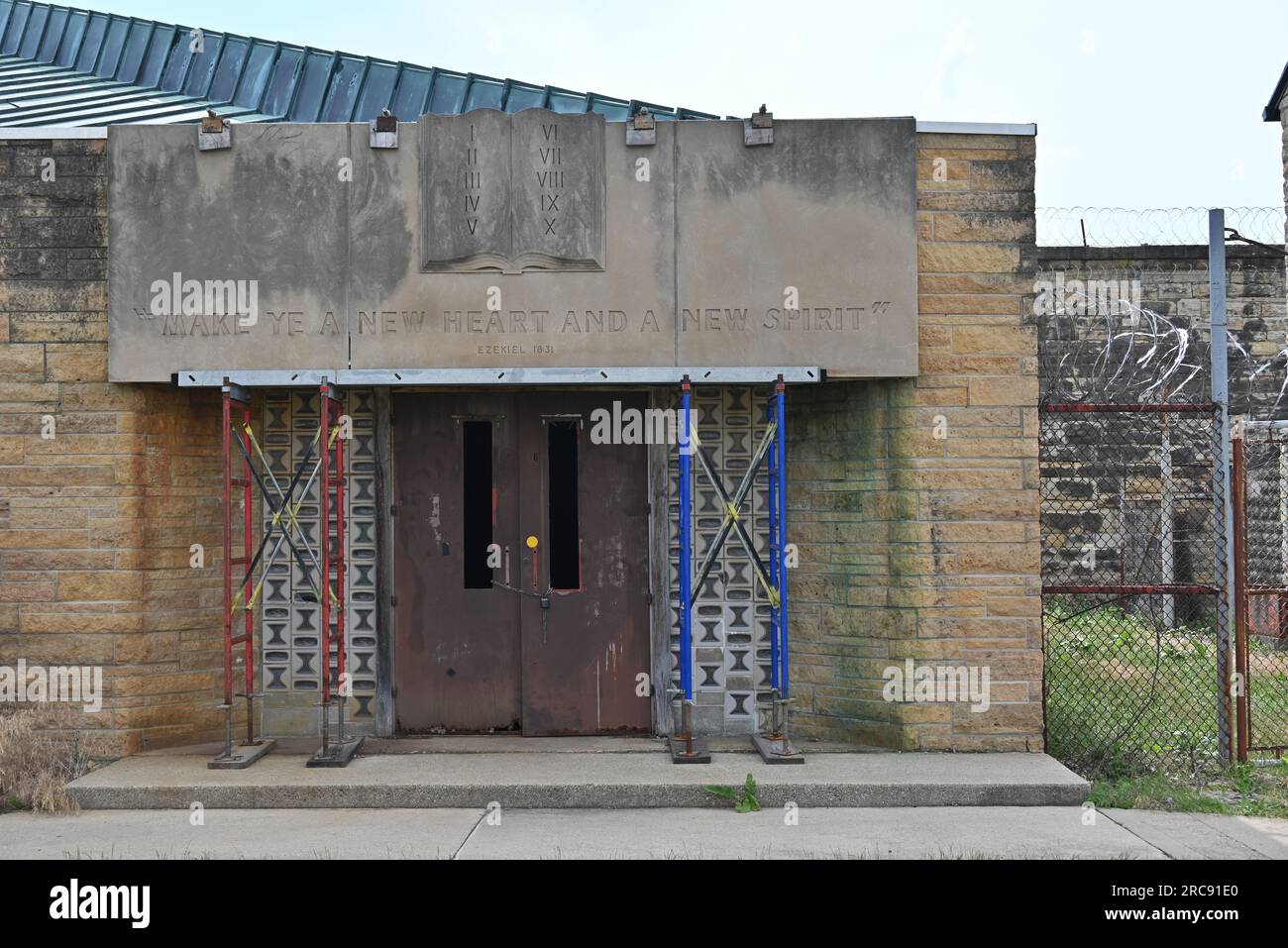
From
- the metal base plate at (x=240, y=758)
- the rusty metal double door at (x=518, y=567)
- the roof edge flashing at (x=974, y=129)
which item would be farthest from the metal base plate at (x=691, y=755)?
the roof edge flashing at (x=974, y=129)

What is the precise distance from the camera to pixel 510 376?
9.05m

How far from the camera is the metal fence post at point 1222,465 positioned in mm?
9133

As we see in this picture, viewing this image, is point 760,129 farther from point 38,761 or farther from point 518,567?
point 38,761

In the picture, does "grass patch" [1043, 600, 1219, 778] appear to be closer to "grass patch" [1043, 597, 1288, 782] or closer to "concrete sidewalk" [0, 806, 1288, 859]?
"grass patch" [1043, 597, 1288, 782]

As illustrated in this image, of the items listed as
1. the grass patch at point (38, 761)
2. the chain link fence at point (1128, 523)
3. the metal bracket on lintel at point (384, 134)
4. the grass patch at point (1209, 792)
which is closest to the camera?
the grass patch at point (1209, 792)

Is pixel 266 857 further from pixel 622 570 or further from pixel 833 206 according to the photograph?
pixel 833 206

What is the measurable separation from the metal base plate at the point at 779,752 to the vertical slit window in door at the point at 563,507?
6.30ft

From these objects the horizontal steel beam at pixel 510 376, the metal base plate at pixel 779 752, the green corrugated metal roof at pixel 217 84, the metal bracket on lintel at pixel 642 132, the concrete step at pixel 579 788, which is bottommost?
the concrete step at pixel 579 788

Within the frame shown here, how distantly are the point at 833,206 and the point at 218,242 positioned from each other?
4430 mm

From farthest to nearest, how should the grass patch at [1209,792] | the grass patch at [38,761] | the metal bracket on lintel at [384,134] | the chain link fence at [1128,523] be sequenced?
the chain link fence at [1128,523], the metal bracket on lintel at [384,134], the grass patch at [38,761], the grass patch at [1209,792]

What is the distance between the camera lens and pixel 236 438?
9227mm

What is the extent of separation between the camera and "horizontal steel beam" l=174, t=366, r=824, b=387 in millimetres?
9016

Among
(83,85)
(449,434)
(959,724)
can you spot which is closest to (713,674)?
(959,724)

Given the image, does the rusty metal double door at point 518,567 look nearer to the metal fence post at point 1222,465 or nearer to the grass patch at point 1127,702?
the grass patch at point 1127,702
